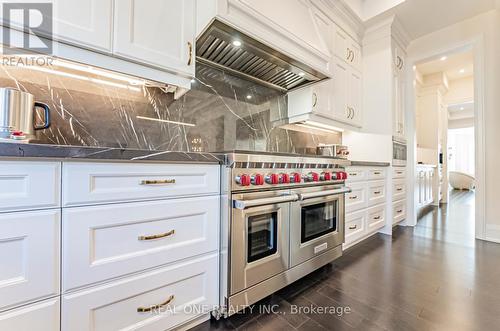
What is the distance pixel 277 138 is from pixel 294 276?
137 centimetres

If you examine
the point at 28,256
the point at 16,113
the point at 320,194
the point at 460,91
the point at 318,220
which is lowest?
the point at 318,220

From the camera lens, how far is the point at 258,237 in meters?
1.29

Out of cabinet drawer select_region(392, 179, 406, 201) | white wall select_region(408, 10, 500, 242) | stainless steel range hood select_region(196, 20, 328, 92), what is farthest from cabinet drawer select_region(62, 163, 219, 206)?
white wall select_region(408, 10, 500, 242)

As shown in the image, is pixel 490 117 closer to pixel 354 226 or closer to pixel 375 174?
pixel 375 174

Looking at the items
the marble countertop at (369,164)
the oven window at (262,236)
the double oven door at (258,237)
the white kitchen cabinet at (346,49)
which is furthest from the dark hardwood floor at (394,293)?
the white kitchen cabinet at (346,49)

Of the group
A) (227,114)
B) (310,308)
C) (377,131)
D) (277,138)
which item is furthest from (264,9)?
(377,131)

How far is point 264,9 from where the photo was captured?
1521 mm

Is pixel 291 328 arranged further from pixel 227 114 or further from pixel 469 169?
pixel 469 169

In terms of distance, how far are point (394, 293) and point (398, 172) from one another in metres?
1.99

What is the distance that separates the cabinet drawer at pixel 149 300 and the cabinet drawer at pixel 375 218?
1.95 meters

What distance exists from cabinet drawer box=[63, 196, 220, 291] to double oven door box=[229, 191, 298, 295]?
0.39ft

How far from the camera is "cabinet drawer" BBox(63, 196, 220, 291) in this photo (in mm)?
793

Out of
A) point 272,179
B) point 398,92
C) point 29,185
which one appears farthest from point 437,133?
point 29,185

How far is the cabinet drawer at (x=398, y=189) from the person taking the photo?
2836mm
